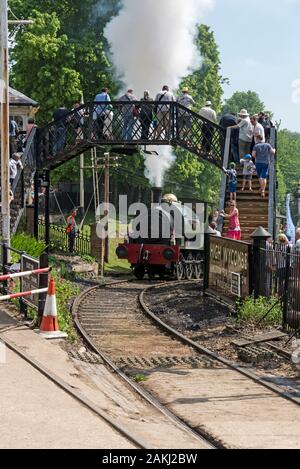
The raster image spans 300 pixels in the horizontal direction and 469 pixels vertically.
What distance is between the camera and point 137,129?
25.7m

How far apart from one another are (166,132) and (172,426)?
1762 centimetres

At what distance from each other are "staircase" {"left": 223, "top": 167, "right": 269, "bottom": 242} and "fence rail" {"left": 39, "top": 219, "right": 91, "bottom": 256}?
1011 cm

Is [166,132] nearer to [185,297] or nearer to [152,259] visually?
[152,259]

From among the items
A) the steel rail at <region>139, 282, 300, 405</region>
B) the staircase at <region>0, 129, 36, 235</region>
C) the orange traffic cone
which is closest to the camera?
the steel rail at <region>139, 282, 300, 405</region>

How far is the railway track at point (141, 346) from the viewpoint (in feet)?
34.3

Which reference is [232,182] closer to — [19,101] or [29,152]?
[29,152]

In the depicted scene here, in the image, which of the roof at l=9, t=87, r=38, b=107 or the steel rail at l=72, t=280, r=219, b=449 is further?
the roof at l=9, t=87, r=38, b=107

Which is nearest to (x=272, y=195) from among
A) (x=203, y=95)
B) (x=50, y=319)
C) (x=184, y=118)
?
(x=184, y=118)

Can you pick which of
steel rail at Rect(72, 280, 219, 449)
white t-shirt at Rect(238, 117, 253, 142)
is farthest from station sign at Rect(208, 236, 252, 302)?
white t-shirt at Rect(238, 117, 253, 142)

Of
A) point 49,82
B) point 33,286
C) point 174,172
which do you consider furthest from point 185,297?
point 174,172

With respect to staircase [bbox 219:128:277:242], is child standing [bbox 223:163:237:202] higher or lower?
higher

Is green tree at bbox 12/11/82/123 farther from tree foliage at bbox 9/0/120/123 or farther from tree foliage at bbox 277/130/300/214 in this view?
tree foliage at bbox 277/130/300/214

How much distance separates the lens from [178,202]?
31328mm

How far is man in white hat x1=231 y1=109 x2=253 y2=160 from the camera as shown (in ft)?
76.1
